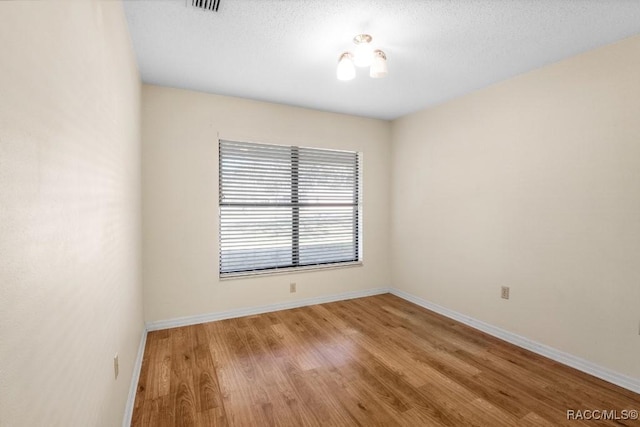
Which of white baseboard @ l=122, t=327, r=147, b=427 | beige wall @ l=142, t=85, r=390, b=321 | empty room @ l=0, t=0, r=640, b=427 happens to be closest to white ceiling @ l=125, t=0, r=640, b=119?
empty room @ l=0, t=0, r=640, b=427

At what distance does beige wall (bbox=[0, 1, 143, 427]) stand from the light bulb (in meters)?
1.48

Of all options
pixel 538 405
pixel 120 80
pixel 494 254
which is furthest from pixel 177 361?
pixel 494 254

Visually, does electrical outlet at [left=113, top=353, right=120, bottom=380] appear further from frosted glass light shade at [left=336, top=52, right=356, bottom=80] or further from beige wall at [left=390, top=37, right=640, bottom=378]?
beige wall at [left=390, top=37, right=640, bottom=378]

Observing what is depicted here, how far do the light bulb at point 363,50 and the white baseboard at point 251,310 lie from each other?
9.20 feet

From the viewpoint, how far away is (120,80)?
177cm

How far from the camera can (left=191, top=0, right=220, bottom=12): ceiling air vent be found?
177 centimetres

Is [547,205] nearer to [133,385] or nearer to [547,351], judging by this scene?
[547,351]

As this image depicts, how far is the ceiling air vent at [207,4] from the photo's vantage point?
1.77 metres

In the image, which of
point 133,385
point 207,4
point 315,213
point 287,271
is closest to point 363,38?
point 207,4

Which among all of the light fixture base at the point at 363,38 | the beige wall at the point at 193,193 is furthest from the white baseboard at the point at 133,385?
the light fixture base at the point at 363,38

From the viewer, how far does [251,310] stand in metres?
3.46

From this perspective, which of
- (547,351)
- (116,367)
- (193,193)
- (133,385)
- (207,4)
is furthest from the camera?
(193,193)

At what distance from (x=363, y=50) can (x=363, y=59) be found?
6 cm

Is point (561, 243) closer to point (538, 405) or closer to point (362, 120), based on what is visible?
point (538, 405)
